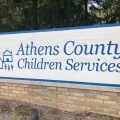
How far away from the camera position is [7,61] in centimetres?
945

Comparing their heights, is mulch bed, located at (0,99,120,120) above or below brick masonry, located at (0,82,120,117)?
below

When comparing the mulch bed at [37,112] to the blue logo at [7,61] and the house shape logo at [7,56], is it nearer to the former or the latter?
the blue logo at [7,61]

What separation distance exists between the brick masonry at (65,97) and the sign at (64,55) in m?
0.19

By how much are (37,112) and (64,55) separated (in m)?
1.33

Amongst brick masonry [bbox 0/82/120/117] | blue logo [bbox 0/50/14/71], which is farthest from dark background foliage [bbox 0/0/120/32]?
brick masonry [bbox 0/82/120/117]

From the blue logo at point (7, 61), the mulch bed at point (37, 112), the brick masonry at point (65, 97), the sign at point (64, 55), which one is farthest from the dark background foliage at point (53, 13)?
the mulch bed at point (37, 112)

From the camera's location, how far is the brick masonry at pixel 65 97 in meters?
7.44

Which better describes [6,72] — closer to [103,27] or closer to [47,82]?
[47,82]

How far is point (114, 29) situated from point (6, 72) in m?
3.33

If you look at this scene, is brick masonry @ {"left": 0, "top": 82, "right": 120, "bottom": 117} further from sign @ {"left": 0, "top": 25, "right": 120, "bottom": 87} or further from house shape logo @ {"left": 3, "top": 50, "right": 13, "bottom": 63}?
house shape logo @ {"left": 3, "top": 50, "right": 13, "bottom": 63}

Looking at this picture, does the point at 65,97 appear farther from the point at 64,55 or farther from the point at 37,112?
the point at 64,55

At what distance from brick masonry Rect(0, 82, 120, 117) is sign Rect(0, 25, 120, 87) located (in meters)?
0.19

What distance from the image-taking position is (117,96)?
7.31 meters

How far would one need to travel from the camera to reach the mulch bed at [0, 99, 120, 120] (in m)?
7.59
